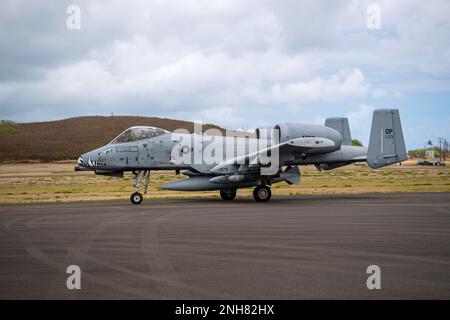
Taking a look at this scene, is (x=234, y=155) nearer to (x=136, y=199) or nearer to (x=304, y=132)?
(x=304, y=132)

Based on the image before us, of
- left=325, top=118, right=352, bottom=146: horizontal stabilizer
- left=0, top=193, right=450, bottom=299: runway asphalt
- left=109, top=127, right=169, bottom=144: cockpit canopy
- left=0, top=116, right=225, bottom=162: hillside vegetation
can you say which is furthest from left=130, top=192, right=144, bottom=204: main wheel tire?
left=0, top=116, right=225, bottom=162: hillside vegetation

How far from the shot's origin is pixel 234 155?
81.3 feet

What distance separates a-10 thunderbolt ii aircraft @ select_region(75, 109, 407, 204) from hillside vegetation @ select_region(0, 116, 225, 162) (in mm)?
84070

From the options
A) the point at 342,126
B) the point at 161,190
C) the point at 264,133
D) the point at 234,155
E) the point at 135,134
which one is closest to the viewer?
the point at 135,134

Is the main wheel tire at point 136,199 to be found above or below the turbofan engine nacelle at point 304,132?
below

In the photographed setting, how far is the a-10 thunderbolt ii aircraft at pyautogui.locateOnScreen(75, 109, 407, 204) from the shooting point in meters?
23.0

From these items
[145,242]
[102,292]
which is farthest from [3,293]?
[145,242]

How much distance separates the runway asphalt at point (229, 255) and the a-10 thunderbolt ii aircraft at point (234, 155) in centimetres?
644

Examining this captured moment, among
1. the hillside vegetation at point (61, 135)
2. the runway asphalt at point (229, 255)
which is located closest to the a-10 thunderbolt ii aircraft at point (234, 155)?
the runway asphalt at point (229, 255)

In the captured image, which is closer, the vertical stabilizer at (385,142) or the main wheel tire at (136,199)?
the main wheel tire at (136,199)

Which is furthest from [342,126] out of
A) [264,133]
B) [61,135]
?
[61,135]

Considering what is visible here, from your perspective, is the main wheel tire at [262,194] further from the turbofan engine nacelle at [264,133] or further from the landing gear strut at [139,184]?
the landing gear strut at [139,184]

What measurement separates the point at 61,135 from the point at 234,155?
381 feet

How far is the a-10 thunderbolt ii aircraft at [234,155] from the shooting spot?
75.4 ft
